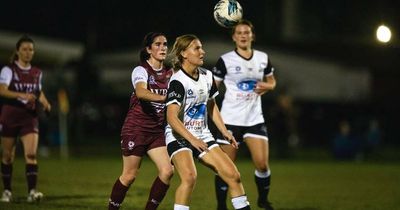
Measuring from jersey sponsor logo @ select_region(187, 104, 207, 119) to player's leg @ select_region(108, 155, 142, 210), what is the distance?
43.8 inches

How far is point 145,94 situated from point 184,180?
1.12 metres

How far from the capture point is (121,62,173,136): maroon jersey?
10.0m

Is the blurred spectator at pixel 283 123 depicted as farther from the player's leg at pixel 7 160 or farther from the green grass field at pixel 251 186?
the player's leg at pixel 7 160

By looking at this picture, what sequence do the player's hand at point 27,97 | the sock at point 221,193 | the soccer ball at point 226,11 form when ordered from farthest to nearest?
1. the player's hand at point 27,97
2. the sock at point 221,193
3. the soccer ball at point 226,11

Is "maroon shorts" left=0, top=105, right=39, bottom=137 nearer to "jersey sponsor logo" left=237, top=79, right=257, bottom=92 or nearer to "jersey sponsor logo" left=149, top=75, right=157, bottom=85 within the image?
"jersey sponsor logo" left=237, top=79, right=257, bottom=92

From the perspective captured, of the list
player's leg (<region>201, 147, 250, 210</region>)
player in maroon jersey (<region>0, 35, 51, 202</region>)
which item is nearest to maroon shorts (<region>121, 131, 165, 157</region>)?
player's leg (<region>201, 147, 250, 210</region>)

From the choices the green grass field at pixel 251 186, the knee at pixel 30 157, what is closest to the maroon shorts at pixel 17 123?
the knee at pixel 30 157

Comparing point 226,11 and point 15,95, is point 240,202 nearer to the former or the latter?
point 226,11

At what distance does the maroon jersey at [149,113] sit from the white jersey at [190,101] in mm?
756

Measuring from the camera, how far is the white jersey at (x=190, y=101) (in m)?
9.06

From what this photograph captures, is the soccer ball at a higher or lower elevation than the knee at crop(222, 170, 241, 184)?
higher

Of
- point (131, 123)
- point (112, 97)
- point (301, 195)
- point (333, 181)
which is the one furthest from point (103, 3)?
point (131, 123)

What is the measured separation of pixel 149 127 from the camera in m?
10.1

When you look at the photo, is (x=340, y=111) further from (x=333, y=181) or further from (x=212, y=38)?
(x=333, y=181)
